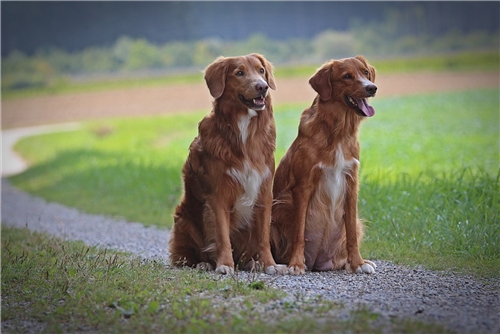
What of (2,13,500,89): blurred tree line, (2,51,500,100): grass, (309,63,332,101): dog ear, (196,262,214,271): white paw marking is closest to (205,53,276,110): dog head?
(309,63,332,101): dog ear

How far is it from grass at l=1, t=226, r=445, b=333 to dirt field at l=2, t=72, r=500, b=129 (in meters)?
29.0

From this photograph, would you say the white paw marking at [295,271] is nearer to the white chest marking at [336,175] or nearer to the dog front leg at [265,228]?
the dog front leg at [265,228]

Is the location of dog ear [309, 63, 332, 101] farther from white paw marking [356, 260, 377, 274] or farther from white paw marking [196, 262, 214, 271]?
white paw marking [196, 262, 214, 271]

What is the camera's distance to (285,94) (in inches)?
1455

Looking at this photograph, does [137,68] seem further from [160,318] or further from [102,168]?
[160,318]

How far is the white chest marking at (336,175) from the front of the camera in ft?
22.7

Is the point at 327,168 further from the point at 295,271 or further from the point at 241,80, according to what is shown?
the point at 241,80

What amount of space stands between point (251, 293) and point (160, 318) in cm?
87

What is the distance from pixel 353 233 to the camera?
7145 millimetres

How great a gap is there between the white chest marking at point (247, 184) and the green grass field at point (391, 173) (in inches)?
75.1

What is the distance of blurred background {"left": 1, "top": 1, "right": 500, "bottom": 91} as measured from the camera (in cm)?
3825

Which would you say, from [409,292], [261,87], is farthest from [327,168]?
[409,292]

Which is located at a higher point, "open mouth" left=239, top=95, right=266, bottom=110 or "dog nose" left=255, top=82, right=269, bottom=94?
"dog nose" left=255, top=82, right=269, bottom=94

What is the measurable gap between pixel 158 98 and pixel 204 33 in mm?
4138
